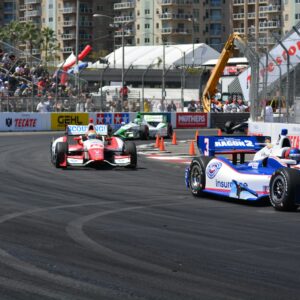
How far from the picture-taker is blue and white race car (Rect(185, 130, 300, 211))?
42.4ft

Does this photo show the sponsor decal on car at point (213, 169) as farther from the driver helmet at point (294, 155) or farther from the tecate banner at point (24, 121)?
the tecate banner at point (24, 121)

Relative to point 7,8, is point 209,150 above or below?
below

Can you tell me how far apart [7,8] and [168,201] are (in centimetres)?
11014

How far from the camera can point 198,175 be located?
15.4 meters

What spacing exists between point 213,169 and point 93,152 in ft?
22.0

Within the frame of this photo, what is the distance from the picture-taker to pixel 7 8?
121062mm

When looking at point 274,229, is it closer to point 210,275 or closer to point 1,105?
point 210,275

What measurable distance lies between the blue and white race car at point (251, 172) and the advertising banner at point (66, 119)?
2992cm

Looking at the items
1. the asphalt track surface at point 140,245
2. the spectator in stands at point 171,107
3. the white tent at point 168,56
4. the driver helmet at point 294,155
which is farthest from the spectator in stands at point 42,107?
the white tent at point 168,56

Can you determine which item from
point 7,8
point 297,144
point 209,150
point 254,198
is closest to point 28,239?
point 254,198

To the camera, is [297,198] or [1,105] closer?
[297,198]

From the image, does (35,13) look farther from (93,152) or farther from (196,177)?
(196,177)

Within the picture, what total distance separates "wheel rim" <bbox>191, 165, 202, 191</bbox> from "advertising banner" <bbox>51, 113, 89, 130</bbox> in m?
30.3

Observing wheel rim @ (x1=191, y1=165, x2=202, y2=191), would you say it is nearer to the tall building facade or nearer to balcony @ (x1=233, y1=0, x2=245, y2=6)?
the tall building facade
